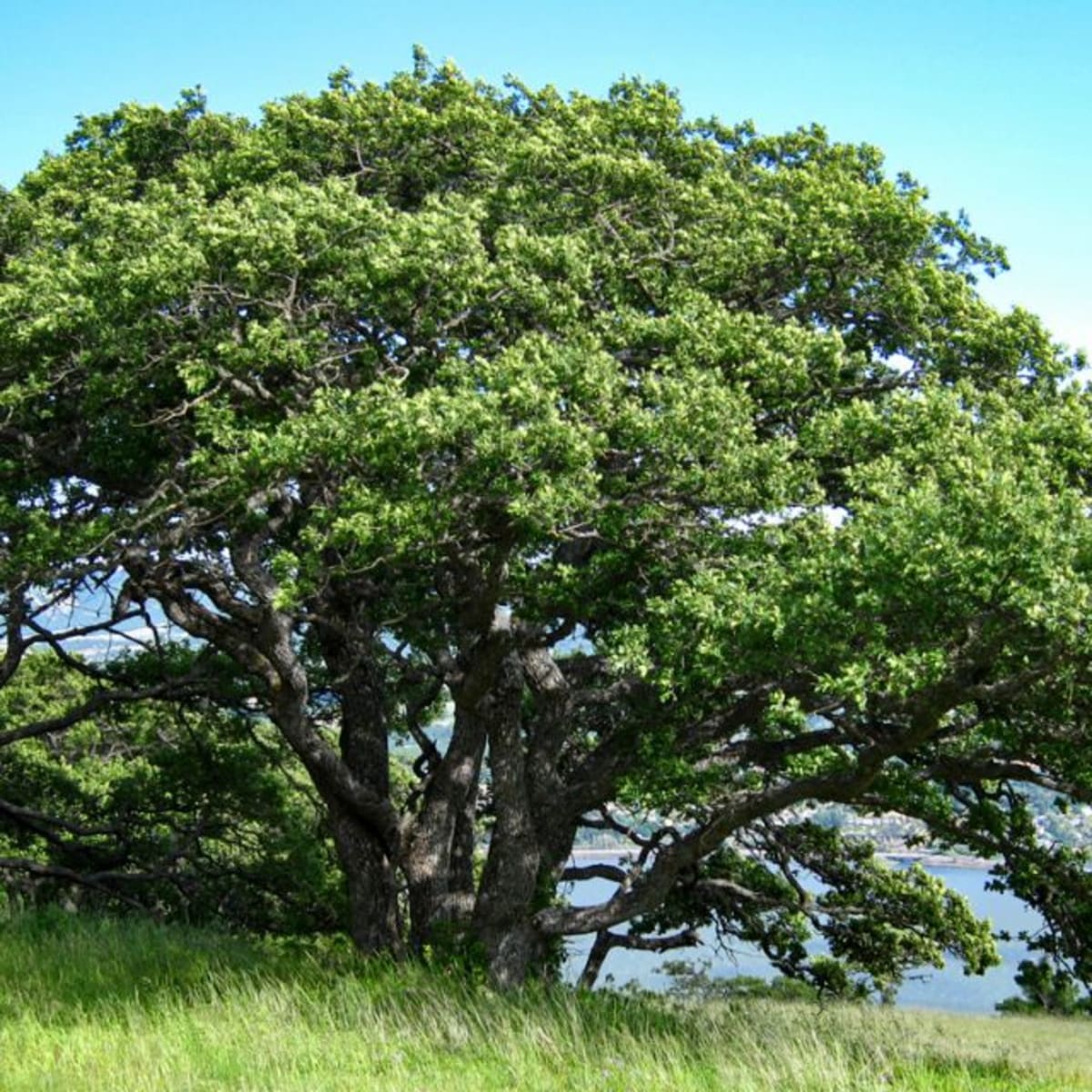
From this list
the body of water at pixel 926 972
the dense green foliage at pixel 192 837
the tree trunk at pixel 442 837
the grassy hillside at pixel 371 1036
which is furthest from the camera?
the body of water at pixel 926 972

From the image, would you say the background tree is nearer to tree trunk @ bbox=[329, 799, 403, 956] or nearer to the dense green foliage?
tree trunk @ bbox=[329, 799, 403, 956]

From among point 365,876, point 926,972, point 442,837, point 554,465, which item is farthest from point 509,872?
point 926,972

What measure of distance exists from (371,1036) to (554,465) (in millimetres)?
5618

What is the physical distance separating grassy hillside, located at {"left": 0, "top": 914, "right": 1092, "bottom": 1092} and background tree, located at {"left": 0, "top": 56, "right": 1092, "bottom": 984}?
298 centimetres

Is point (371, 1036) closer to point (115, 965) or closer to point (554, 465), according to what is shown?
point (115, 965)

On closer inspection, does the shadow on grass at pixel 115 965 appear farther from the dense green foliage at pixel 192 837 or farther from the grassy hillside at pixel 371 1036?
the dense green foliage at pixel 192 837

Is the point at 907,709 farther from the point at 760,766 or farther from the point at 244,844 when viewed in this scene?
the point at 244,844

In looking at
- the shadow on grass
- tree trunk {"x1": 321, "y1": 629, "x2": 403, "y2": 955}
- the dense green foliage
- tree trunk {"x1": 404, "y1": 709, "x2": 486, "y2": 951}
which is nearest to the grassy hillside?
the shadow on grass

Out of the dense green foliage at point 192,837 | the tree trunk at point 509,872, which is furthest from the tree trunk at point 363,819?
the dense green foliage at point 192,837

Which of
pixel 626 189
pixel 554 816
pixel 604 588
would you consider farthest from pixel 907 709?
pixel 626 189

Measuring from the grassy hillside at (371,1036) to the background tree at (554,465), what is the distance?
2.98 m

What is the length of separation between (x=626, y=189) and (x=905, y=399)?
4981 mm

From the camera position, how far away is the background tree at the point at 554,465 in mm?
11781

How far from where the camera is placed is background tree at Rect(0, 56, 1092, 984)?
38.7 ft
